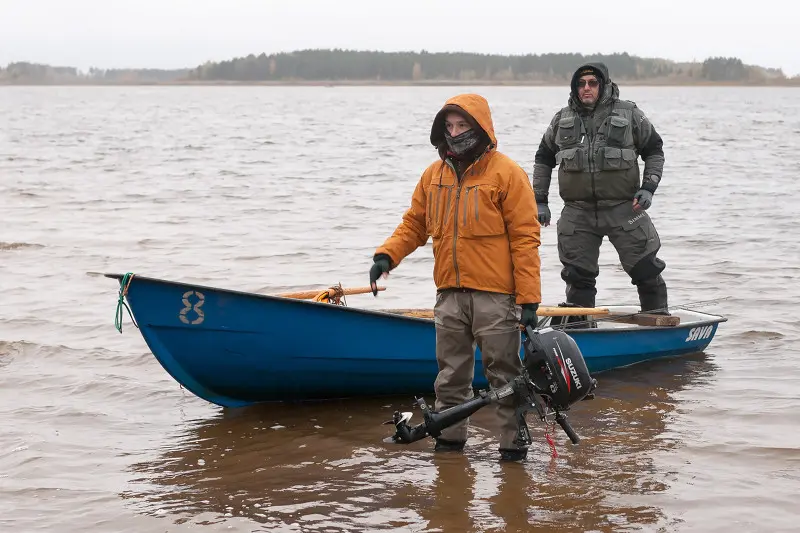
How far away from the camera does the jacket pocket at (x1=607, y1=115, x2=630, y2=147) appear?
716 centimetres

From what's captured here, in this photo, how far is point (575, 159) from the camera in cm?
724

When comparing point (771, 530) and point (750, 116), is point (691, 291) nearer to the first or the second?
point (771, 530)

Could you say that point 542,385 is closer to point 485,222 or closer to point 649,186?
point 485,222

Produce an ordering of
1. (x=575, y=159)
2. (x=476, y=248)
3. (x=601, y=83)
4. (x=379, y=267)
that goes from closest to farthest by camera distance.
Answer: (x=476, y=248), (x=379, y=267), (x=601, y=83), (x=575, y=159)

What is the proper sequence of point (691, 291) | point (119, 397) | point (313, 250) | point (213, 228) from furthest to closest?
point (213, 228) < point (313, 250) < point (691, 291) < point (119, 397)

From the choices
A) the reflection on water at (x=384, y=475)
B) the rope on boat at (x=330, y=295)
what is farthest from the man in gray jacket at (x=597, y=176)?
the rope on boat at (x=330, y=295)

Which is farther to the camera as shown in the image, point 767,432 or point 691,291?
point 691,291

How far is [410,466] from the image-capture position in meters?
5.81

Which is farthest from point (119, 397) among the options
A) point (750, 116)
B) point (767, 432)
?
point (750, 116)

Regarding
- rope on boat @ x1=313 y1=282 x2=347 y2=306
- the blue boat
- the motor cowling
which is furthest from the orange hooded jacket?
rope on boat @ x1=313 y1=282 x2=347 y2=306

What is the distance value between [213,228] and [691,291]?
26.0ft

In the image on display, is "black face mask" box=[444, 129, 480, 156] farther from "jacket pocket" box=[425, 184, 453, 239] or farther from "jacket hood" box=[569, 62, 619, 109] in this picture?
"jacket hood" box=[569, 62, 619, 109]

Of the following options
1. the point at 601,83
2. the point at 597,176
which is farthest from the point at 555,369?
the point at 601,83

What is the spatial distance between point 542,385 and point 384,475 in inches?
37.9
